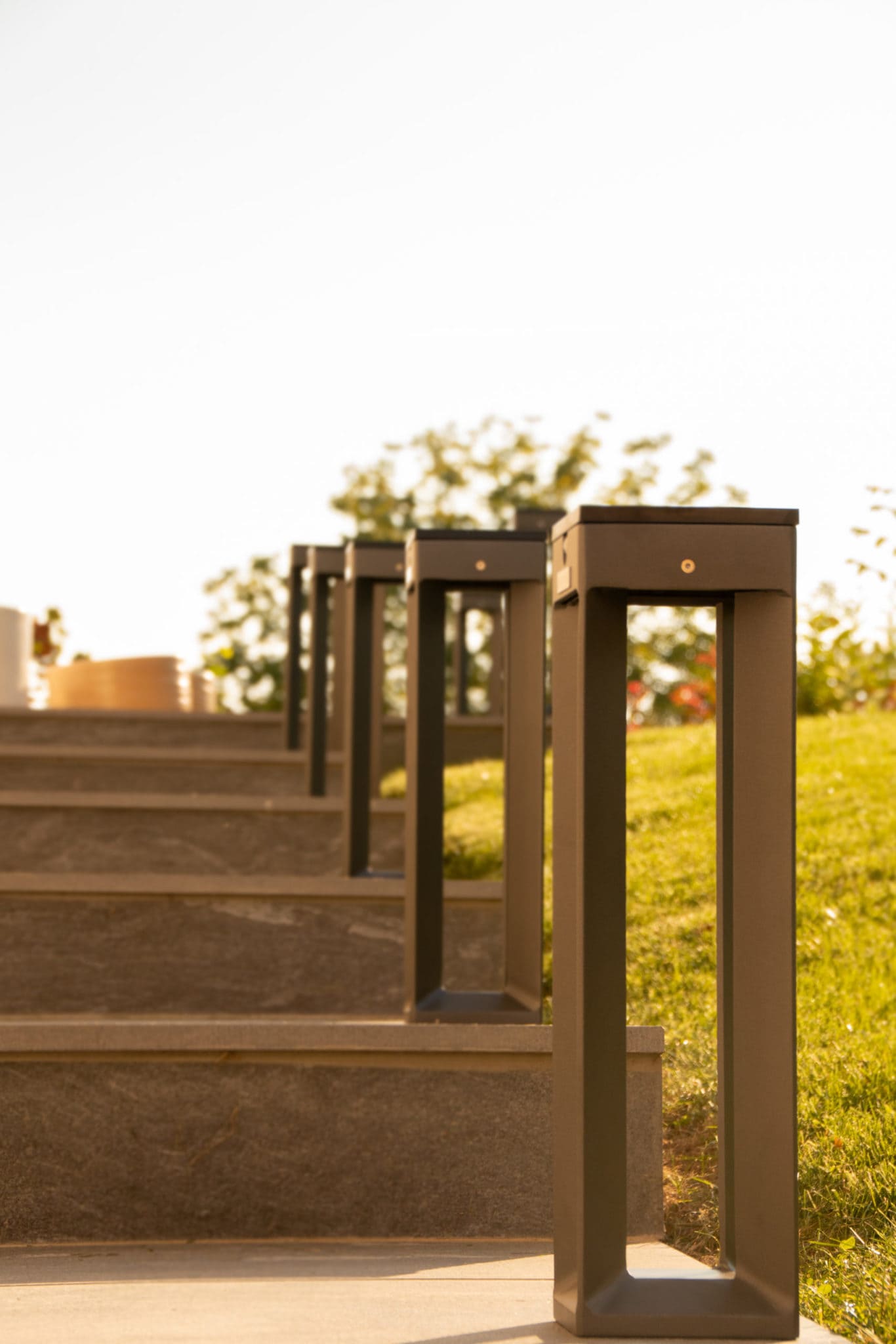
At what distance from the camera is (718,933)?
1.52 meters

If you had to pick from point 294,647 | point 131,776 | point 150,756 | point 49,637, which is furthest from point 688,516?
point 49,637

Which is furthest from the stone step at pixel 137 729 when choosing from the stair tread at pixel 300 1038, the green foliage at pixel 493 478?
the green foliage at pixel 493 478

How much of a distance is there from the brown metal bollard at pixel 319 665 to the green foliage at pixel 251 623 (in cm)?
1339

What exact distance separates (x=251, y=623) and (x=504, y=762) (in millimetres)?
17154

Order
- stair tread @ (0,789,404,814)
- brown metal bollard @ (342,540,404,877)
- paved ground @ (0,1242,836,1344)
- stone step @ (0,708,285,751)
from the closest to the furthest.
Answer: paved ground @ (0,1242,836,1344), brown metal bollard @ (342,540,404,877), stair tread @ (0,789,404,814), stone step @ (0,708,285,751)

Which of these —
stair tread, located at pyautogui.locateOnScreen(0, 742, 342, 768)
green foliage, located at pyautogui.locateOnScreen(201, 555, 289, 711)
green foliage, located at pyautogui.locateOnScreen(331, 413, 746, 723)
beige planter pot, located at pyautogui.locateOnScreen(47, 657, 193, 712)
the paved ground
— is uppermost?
green foliage, located at pyautogui.locateOnScreen(331, 413, 746, 723)

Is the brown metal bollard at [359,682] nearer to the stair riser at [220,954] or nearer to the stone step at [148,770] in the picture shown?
the stair riser at [220,954]

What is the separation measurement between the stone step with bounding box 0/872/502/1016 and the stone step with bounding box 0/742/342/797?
144cm

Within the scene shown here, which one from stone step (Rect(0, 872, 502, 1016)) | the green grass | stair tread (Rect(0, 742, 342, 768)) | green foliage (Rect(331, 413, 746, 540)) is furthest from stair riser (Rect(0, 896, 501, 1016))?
green foliage (Rect(331, 413, 746, 540))

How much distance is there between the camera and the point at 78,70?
23.4 feet

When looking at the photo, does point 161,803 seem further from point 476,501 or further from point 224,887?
point 476,501

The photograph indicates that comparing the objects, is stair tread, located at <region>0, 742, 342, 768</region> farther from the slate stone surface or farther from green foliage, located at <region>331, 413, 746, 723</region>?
green foliage, located at <region>331, 413, 746, 723</region>

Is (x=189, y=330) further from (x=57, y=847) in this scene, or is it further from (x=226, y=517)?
(x=57, y=847)

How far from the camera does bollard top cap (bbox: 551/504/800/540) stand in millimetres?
1478
